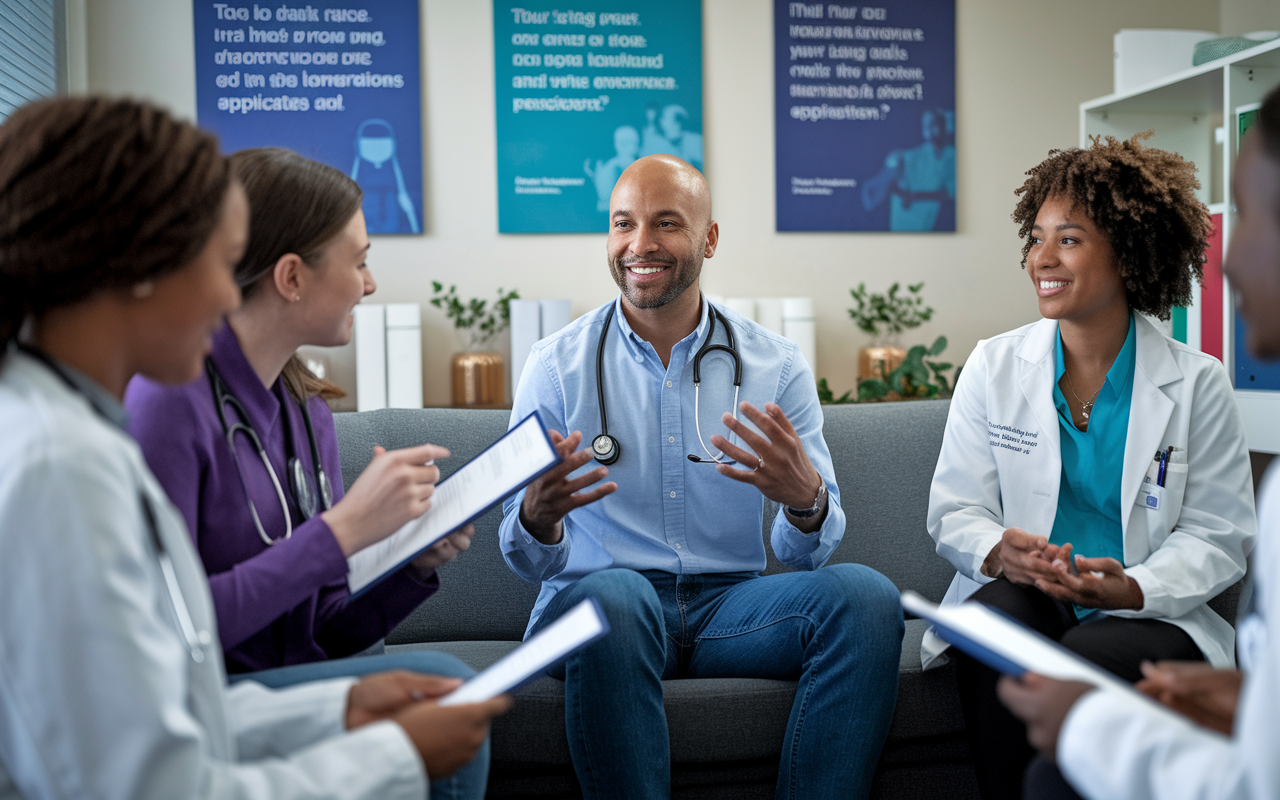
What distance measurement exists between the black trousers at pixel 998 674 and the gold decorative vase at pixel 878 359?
2.28 meters

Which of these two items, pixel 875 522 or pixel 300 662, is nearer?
pixel 300 662

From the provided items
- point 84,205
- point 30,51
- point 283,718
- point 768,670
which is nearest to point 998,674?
point 768,670

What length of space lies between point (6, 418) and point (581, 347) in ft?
4.22

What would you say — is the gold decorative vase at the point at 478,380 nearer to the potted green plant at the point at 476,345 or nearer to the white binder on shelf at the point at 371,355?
the potted green plant at the point at 476,345

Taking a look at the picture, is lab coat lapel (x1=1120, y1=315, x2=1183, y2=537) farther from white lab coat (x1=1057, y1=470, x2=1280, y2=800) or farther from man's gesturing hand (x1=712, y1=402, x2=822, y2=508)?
white lab coat (x1=1057, y1=470, x2=1280, y2=800)

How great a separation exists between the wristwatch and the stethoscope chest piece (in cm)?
37

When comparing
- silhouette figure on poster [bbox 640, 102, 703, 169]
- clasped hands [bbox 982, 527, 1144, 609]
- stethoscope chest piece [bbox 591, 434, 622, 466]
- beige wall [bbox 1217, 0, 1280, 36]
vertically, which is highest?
beige wall [bbox 1217, 0, 1280, 36]

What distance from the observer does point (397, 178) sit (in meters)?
3.68

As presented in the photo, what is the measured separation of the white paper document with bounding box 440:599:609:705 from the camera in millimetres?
930

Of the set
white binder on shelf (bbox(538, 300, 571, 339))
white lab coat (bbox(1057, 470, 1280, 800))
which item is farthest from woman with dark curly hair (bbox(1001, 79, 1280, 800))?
white binder on shelf (bbox(538, 300, 571, 339))

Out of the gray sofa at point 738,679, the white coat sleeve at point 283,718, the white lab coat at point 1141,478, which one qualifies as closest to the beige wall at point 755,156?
the gray sofa at point 738,679

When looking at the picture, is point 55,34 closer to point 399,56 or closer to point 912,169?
point 399,56

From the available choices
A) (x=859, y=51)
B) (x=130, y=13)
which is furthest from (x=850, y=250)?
(x=130, y=13)

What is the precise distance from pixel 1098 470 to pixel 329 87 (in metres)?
3.16
